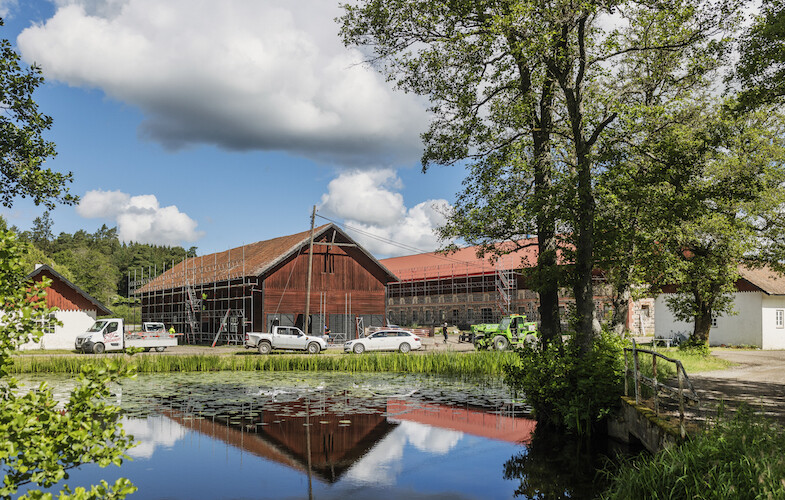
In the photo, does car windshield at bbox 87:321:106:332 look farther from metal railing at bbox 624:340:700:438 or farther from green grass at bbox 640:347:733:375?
metal railing at bbox 624:340:700:438

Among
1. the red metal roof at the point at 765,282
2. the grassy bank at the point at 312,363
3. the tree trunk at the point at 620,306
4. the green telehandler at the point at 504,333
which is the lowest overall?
the grassy bank at the point at 312,363

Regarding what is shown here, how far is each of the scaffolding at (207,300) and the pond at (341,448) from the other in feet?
71.3

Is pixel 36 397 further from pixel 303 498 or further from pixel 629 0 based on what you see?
pixel 629 0

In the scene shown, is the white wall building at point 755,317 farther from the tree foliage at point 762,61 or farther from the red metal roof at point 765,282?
the tree foliage at point 762,61

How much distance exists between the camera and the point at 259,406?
16562mm

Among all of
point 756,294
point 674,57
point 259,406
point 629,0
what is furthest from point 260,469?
point 756,294

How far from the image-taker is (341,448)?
39.3ft

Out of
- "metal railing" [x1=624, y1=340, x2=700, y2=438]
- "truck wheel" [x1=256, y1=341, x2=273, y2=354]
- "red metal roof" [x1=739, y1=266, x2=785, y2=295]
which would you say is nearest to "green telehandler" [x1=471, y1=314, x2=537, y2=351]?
"truck wheel" [x1=256, y1=341, x2=273, y2=354]

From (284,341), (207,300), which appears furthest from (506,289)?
(207,300)

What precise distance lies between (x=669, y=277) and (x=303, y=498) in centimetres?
1866

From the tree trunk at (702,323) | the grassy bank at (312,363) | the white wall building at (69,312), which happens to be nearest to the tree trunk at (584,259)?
the grassy bank at (312,363)

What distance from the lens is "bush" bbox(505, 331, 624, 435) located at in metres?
12.4

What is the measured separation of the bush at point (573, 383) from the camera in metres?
12.4

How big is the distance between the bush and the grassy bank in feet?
32.1
